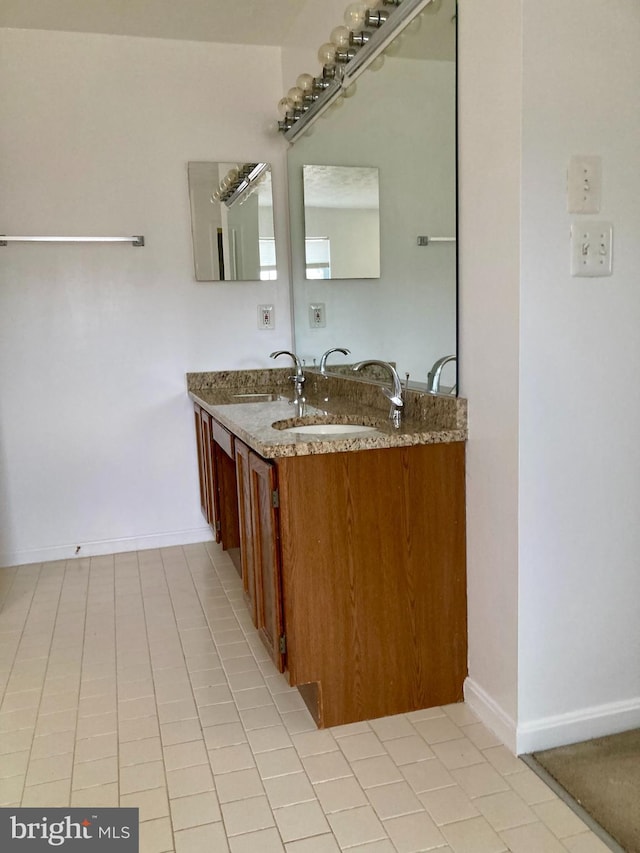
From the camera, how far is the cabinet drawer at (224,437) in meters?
2.31

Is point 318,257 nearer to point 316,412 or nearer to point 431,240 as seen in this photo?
point 316,412

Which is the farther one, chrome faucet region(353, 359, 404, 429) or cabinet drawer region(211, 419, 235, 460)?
cabinet drawer region(211, 419, 235, 460)

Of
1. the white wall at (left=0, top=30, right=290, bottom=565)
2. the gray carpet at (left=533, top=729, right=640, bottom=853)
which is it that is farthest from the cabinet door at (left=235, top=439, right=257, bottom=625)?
the white wall at (left=0, top=30, right=290, bottom=565)

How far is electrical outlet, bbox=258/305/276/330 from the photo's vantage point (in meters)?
3.36

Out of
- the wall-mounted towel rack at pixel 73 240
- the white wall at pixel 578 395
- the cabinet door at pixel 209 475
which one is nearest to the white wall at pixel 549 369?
the white wall at pixel 578 395

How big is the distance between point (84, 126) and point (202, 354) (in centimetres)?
112

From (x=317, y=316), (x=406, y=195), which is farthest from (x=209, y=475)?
(x=406, y=195)

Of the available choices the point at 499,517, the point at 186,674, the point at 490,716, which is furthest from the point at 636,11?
the point at 186,674

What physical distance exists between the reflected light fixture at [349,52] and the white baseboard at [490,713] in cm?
184

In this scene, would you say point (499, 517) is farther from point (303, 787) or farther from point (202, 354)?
point (202, 354)

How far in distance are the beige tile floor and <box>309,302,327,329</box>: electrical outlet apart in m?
1.33

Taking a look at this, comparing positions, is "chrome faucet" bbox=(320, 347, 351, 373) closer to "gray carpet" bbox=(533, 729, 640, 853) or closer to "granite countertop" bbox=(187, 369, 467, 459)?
"granite countertop" bbox=(187, 369, 467, 459)

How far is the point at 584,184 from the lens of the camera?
5.00ft

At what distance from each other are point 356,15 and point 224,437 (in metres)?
1.44
